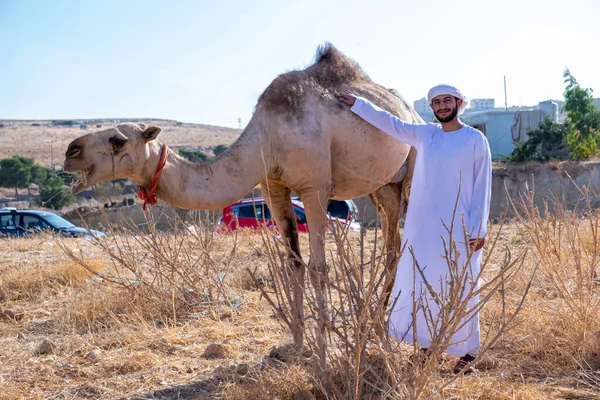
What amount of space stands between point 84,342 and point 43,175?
4276cm

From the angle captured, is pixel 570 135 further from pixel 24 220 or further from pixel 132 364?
pixel 132 364

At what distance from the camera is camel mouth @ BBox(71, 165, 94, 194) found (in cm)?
414

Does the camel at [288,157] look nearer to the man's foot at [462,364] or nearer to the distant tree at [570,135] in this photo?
the man's foot at [462,364]

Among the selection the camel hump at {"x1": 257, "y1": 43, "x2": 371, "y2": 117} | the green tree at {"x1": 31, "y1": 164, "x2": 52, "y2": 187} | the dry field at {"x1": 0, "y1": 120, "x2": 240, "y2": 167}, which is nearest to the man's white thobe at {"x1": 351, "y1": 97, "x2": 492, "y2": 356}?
the camel hump at {"x1": 257, "y1": 43, "x2": 371, "y2": 117}

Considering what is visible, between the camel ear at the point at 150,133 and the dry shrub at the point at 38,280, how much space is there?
3.46 meters

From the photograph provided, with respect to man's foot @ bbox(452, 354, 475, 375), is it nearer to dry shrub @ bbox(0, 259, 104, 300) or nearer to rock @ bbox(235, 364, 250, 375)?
rock @ bbox(235, 364, 250, 375)

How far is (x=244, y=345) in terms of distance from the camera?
5.01m

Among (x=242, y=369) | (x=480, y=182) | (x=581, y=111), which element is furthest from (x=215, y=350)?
(x=581, y=111)

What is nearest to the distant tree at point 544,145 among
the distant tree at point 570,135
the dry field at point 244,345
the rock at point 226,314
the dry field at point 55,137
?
the distant tree at point 570,135

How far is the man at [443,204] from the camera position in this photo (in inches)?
169

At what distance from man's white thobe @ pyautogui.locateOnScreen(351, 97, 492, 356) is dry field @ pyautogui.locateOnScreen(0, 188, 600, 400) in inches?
10.4

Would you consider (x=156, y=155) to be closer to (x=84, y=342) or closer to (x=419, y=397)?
(x=84, y=342)

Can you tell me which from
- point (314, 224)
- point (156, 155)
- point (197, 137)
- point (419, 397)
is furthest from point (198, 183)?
point (197, 137)

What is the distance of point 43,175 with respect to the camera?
44.5 metres
